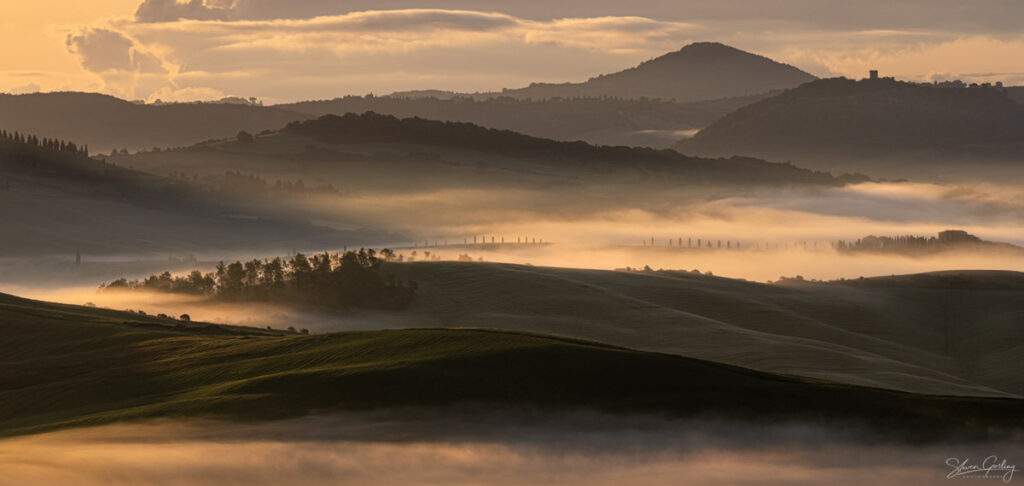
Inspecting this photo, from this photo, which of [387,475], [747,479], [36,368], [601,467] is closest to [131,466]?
[387,475]

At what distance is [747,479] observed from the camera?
2003 inches

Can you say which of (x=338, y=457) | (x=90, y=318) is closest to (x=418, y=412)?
(x=338, y=457)

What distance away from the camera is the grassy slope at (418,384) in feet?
213

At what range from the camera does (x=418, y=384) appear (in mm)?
73250

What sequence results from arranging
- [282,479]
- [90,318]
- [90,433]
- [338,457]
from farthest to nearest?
[90,318] < [90,433] < [338,457] < [282,479]

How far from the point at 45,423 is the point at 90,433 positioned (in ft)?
30.2

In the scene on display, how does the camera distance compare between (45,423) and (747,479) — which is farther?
(45,423)

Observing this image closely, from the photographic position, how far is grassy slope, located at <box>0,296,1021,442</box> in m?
65.0

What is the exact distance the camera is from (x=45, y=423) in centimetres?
7381

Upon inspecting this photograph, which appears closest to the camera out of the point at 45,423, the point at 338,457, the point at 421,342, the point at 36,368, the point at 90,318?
the point at 338,457

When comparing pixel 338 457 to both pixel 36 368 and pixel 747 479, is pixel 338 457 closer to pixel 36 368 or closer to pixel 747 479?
pixel 747 479

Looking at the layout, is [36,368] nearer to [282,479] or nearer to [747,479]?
[282,479]

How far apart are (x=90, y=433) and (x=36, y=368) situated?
35.9m

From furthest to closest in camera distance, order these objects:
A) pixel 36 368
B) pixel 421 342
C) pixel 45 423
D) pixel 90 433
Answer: pixel 36 368, pixel 421 342, pixel 45 423, pixel 90 433
